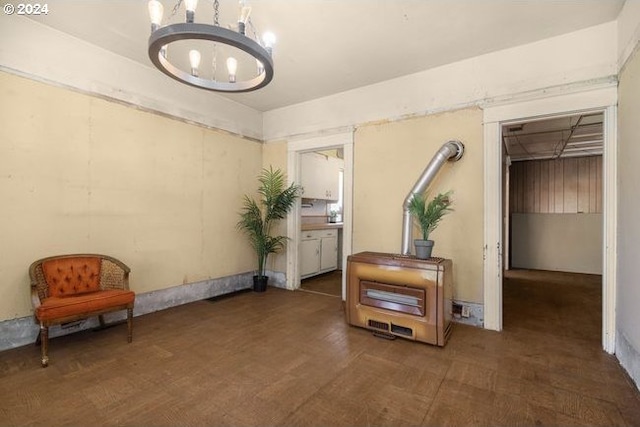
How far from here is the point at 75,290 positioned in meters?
2.81

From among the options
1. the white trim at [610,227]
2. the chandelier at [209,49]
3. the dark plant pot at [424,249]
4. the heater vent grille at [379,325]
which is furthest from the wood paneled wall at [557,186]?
the chandelier at [209,49]

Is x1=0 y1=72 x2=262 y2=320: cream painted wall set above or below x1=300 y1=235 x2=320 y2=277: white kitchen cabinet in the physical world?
above

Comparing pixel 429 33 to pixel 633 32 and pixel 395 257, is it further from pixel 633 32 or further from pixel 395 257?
pixel 395 257

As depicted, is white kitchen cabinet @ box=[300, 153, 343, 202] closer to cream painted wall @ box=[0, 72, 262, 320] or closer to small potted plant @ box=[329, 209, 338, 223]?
small potted plant @ box=[329, 209, 338, 223]

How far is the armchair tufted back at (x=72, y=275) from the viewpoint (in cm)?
269

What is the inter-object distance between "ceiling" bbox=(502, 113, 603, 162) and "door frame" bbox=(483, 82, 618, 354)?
43.8 inches

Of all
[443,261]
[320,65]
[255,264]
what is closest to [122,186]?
[255,264]

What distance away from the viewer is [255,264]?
493 centimetres

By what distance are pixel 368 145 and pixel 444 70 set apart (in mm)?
1207

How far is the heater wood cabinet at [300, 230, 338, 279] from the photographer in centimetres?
528

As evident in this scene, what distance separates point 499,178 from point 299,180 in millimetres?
2760

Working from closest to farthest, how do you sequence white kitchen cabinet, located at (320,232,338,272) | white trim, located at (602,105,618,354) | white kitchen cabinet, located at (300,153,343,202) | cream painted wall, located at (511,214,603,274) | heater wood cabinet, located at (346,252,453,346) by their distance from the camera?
white trim, located at (602,105,618,354) → heater wood cabinet, located at (346,252,453,346) → white kitchen cabinet, located at (300,153,343,202) → white kitchen cabinet, located at (320,232,338,272) → cream painted wall, located at (511,214,603,274)

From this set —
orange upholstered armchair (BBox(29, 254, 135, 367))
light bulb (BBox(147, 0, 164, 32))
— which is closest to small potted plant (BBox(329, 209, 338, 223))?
orange upholstered armchair (BBox(29, 254, 135, 367))

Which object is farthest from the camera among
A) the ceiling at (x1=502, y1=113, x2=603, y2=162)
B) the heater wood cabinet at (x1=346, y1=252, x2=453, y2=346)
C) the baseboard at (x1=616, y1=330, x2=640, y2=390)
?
the ceiling at (x1=502, y1=113, x2=603, y2=162)
